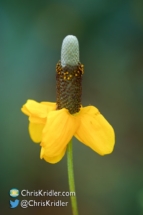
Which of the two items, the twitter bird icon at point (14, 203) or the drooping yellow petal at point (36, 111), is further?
the twitter bird icon at point (14, 203)

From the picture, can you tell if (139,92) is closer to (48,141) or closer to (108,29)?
(108,29)

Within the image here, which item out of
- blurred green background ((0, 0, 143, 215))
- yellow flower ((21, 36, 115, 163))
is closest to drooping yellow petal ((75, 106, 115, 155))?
yellow flower ((21, 36, 115, 163))

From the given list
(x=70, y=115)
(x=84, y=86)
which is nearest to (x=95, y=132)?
(x=70, y=115)

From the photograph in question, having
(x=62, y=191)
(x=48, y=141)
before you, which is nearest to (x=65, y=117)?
(x=48, y=141)

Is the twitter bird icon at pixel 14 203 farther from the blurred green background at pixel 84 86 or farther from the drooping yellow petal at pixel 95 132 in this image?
the drooping yellow petal at pixel 95 132

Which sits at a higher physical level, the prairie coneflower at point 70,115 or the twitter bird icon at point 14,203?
the prairie coneflower at point 70,115

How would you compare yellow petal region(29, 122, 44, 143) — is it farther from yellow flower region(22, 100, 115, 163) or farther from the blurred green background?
the blurred green background

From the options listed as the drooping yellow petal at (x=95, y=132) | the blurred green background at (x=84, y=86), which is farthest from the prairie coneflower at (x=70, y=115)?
the blurred green background at (x=84, y=86)

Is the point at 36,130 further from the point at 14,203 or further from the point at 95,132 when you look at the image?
the point at 14,203
